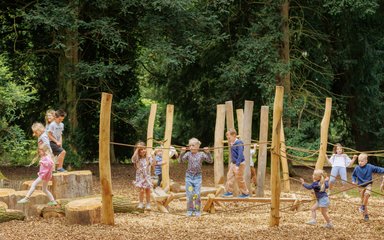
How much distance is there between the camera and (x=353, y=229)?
12203 millimetres

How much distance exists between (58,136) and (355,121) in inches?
537

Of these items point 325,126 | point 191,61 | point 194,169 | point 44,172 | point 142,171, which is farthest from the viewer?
point 191,61

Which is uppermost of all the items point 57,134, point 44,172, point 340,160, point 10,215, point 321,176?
point 57,134

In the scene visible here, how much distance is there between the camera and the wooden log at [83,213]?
38.3 ft

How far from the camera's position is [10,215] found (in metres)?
12.2

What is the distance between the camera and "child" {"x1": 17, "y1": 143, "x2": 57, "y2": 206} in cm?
1249

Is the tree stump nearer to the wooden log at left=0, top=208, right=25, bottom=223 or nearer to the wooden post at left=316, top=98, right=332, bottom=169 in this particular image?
the wooden log at left=0, top=208, right=25, bottom=223

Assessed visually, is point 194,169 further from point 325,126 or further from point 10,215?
point 325,126

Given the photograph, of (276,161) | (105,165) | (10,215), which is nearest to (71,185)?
(10,215)

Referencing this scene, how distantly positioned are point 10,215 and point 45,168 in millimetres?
963

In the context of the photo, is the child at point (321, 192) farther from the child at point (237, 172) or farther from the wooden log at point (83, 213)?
the wooden log at point (83, 213)

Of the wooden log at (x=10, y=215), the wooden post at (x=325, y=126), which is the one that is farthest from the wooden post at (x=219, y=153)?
the wooden log at (x=10, y=215)

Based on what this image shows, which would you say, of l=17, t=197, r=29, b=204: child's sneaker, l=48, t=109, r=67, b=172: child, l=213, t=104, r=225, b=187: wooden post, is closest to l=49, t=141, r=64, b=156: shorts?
l=48, t=109, r=67, b=172: child

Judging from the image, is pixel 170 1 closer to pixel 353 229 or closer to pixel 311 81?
pixel 311 81
